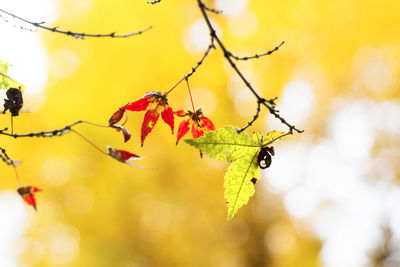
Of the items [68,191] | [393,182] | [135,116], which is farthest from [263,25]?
[68,191]

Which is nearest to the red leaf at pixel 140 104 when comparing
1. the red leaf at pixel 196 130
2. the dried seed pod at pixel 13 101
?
the red leaf at pixel 196 130

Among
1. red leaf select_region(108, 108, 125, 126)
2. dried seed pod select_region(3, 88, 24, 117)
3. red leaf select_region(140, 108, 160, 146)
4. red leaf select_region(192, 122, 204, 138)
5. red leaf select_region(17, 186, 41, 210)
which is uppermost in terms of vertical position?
red leaf select_region(192, 122, 204, 138)

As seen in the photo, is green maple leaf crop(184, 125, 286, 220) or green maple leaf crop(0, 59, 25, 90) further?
green maple leaf crop(0, 59, 25, 90)

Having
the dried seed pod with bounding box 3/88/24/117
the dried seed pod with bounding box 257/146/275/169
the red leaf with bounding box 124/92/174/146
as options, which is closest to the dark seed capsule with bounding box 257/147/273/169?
the dried seed pod with bounding box 257/146/275/169

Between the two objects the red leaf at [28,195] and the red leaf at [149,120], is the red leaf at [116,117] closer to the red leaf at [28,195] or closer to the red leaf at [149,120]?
the red leaf at [149,120]

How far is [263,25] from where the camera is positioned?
15.4ft

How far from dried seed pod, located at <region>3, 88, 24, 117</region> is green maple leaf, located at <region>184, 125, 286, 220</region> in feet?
1.19

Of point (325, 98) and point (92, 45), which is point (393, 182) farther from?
point (92, 45)

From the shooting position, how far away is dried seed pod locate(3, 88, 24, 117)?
64 cm

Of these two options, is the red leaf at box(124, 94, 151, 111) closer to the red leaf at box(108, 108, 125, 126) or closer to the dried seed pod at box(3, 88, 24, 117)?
the red leaf at box(108, 108, 125, 126)

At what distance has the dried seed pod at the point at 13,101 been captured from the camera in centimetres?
64

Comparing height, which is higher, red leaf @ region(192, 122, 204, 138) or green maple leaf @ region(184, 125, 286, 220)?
red leaf @ region(192, 122, 204, 138)

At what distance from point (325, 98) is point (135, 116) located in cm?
258

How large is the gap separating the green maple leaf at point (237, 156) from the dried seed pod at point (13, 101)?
0.36 m
